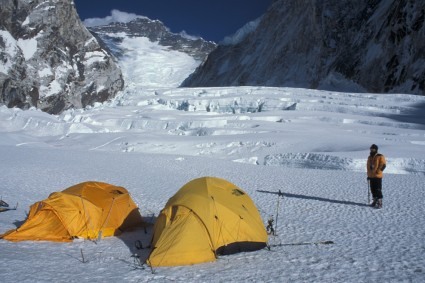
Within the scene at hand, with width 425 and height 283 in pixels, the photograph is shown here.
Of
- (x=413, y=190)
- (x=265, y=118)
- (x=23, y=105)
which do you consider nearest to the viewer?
(x=413, y=190)

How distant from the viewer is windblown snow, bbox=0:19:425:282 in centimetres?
670

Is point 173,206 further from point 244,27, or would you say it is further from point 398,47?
point 244,27

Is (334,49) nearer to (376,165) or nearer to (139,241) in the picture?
(376,165)

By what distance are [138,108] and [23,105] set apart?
3585 cm

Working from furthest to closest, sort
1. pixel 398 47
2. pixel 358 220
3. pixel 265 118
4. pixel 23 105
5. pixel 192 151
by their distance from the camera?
1. pixel 23 105
2. pixel 398 47
3. pixel 265 118
4. pixel 192 151
5. pixel 358 220

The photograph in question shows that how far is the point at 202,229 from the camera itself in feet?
23.9

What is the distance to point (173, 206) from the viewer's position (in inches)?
304

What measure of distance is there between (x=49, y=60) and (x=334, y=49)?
176ft

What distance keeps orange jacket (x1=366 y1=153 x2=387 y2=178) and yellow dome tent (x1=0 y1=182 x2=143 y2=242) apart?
20.0 feet

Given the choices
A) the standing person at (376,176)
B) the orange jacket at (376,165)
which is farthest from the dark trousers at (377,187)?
the orange jacket at (376,165)

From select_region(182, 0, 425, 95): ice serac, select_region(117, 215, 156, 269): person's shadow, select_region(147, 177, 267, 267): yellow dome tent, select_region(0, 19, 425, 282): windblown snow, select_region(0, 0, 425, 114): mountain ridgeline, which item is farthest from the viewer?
select_region(0, 0, 425, 114): mountain ridgeline

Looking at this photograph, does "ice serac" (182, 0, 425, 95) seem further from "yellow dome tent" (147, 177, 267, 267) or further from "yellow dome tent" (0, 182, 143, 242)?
"yellow dome tent" (0, 182, 143, 242)

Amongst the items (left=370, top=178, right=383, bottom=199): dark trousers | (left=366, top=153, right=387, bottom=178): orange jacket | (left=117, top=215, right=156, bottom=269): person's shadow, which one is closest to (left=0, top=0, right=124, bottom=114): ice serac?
(left=117, top=215, right=156, bottom=269): person's shadow

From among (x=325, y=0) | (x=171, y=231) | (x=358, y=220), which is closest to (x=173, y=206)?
(x=171, y=231)
